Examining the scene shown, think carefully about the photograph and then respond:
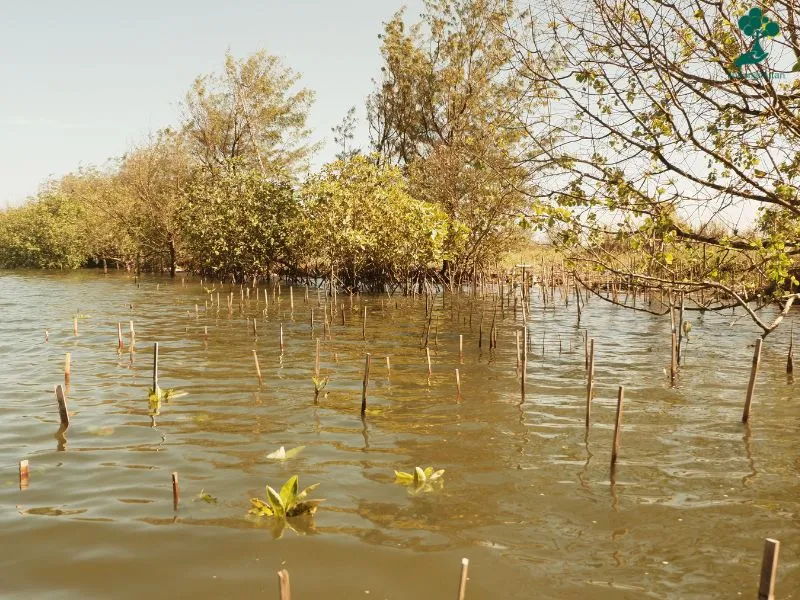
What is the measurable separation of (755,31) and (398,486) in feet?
20.9

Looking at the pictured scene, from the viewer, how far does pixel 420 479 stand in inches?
261

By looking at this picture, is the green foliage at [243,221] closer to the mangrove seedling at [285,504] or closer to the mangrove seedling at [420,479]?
the mangrove seedling at [420,479]

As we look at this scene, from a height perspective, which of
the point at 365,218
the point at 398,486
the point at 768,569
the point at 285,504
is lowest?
the point at 398,486

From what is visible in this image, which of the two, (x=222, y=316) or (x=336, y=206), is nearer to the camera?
(x=222, y=316)

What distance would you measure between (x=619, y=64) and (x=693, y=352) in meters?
9.38

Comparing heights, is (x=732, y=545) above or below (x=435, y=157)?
below

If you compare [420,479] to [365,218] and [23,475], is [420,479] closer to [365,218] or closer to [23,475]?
[23,475]

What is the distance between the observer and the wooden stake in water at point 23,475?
6.32m

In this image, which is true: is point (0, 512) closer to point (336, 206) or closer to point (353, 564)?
point (353, 564)

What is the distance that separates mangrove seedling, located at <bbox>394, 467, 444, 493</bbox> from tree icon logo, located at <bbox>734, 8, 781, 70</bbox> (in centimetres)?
566

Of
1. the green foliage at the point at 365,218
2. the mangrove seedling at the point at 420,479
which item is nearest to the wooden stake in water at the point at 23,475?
the mangrove seedling at the point at 420,479

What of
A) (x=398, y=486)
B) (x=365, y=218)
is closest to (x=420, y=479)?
(x=398, y=486)

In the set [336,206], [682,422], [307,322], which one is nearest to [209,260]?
[336,206]

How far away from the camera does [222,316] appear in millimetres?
22219
